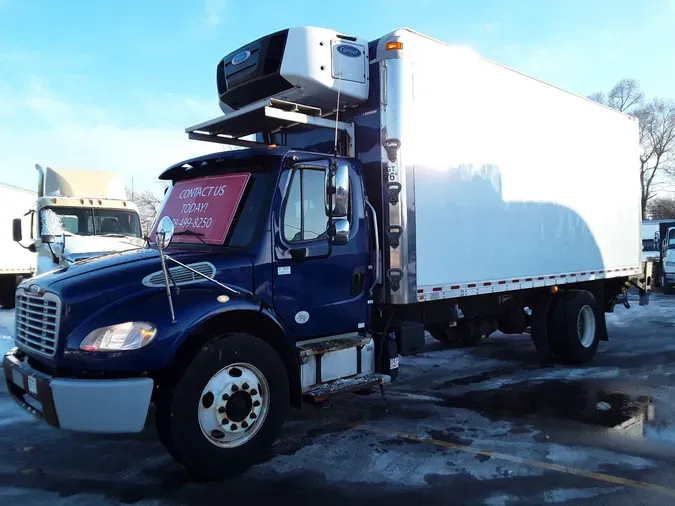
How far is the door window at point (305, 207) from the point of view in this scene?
16.3 feet

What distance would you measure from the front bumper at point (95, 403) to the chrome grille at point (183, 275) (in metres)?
0.75

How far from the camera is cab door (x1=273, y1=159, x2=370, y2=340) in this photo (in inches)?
193

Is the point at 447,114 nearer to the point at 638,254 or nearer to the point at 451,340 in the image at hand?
the point at 451,340

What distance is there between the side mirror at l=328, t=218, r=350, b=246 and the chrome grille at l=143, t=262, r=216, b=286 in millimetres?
1131

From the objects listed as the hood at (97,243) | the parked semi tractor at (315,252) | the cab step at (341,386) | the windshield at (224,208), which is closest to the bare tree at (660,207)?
the parked semi tractor at (315,252)

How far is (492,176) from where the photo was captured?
682 cm

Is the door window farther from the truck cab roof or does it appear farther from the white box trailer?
the white box trailer

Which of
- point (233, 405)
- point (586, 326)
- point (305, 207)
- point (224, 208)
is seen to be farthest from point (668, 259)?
point (233, 405)

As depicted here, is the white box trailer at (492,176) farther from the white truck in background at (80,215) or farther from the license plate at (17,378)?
the white truck in background at (80,215)

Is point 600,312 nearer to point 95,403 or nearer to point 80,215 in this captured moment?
point 95,403

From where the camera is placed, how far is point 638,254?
9984mm

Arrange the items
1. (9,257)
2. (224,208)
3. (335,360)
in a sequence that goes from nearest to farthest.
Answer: (224,208), (335,360), (9,257)

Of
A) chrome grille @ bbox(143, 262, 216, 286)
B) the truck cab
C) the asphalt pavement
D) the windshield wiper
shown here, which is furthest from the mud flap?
the truck cab

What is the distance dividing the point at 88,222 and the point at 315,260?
8.86 metres
